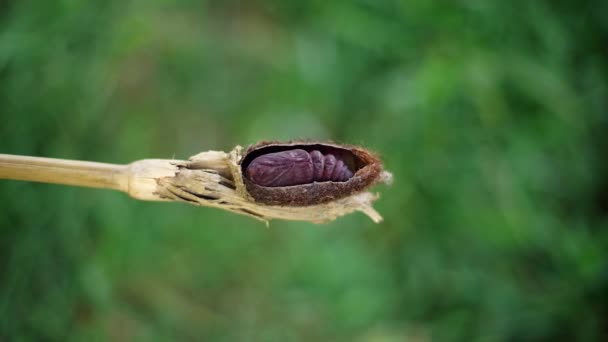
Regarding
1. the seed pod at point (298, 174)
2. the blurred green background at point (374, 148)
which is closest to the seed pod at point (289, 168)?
the seed pod at point (298, 174)

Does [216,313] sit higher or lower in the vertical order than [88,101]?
lower

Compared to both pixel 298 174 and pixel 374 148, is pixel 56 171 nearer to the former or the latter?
pixel 298 174

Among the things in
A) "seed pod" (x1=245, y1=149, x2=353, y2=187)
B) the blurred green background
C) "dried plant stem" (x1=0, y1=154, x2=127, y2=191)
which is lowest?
"dried plant stem" (x1=0, y1=154, x2=127, y2=191)

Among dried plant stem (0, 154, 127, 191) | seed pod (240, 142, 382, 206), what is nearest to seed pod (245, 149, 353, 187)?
seed pod (240, 142, 382, 206)

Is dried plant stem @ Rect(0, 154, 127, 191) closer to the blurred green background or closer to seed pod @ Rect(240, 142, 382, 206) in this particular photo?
seed pod @ Rect(240, 142, 382, 206)

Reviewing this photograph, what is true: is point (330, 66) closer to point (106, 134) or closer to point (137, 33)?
point (137, 33)

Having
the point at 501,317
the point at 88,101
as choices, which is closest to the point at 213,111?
the point at 88,101

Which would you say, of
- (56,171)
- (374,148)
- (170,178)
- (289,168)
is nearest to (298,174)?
(289,168)
